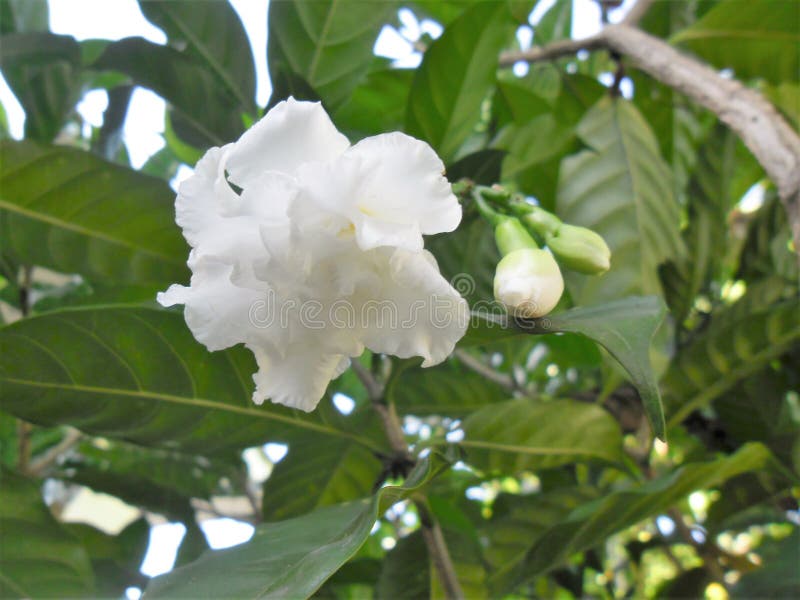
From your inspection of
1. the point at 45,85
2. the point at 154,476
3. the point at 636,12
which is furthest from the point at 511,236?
the point at 154,476

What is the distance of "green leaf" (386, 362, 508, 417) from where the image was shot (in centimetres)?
109

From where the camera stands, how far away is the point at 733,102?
792 millimetres

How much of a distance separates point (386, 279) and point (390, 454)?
38 centimetres

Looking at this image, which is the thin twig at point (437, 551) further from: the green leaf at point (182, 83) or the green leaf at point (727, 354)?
the green leaf at point (182, 83)

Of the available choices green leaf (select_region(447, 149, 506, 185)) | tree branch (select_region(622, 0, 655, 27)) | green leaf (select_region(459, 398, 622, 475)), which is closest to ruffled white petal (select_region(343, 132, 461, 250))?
green leaf (select_region(447, 149, 506, 185))

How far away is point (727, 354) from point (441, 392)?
419 mm

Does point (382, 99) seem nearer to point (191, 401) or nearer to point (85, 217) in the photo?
point (85, 217)

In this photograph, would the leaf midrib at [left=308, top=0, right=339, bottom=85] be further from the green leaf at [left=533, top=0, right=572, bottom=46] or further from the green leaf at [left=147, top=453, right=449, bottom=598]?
the green leaf at [left=533, top=0, right=572, bottom=46]

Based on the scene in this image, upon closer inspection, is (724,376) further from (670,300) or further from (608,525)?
(608,525)

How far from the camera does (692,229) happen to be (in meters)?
1.11

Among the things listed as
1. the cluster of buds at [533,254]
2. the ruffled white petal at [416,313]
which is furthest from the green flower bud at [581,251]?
the ruffled white petal at [416,313]

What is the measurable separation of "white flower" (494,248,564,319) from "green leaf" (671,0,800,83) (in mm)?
750

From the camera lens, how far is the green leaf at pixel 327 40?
2.71ft

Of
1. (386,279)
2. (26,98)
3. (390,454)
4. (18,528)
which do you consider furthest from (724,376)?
(26,98)
